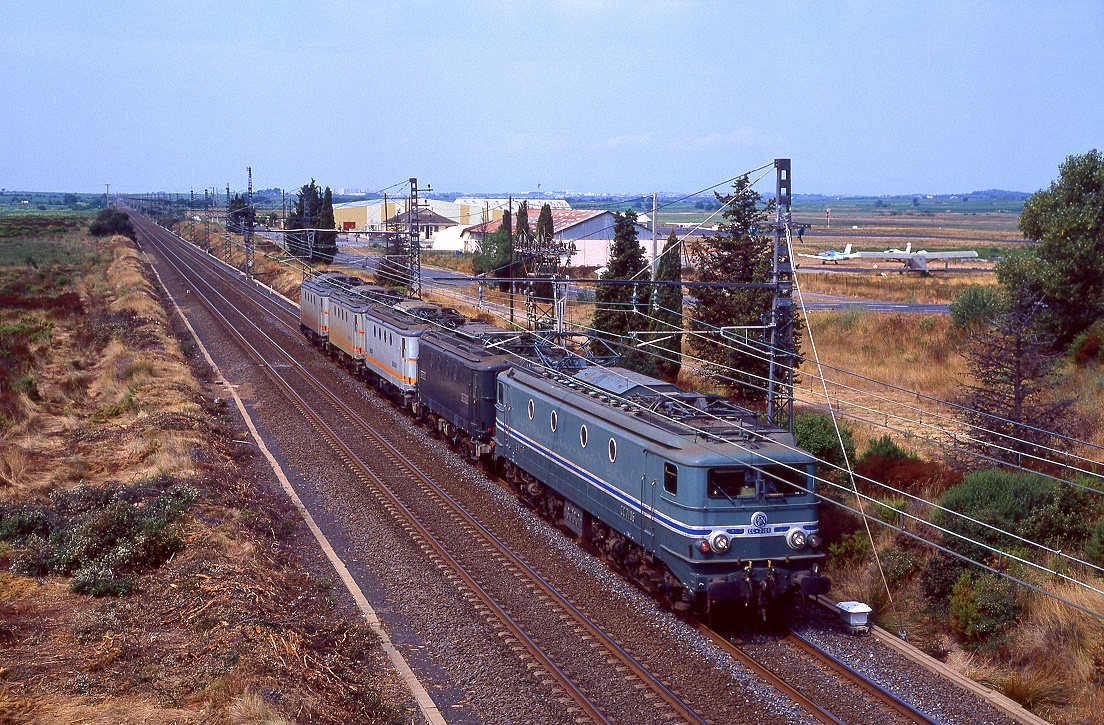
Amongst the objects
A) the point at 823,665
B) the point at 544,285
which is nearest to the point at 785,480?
the point at 823,665

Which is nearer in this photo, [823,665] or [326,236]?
[823,665]

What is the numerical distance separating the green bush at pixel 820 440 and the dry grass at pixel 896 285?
3679cm

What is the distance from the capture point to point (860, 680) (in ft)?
41.6

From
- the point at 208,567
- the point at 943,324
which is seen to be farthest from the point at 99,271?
the point at 208,567

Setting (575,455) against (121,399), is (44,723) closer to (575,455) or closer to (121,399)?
(575,455)

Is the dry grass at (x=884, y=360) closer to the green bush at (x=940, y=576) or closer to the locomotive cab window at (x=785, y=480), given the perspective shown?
the green bush at (x=940, y=576)

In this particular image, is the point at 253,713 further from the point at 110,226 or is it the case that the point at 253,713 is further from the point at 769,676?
the point at 110,226

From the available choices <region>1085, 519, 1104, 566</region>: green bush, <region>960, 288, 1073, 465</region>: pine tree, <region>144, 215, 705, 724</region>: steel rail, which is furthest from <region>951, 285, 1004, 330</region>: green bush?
<region>144, 215, 705, 724</region>: steel rail

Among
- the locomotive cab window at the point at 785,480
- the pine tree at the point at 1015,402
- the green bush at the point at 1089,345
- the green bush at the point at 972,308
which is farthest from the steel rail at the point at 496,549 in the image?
the green bush at the point at 972,308

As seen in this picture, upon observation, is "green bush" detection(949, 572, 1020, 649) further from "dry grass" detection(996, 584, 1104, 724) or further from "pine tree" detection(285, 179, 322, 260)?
"pine tree" detection(285, 179, 322, 260)

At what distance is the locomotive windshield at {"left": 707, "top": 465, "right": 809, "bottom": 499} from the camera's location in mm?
13898

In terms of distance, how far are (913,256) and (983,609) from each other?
63879 mm

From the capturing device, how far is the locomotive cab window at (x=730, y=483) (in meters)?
13.9

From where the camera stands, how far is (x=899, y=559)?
53.2 ft
